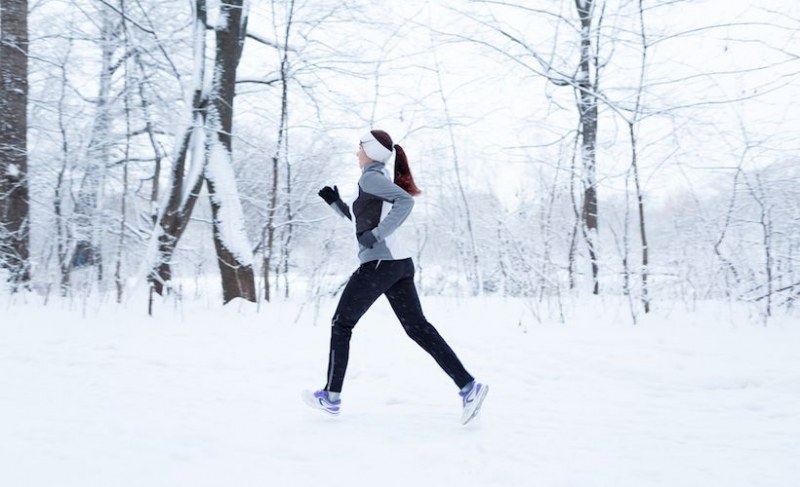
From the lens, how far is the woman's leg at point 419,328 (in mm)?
3211

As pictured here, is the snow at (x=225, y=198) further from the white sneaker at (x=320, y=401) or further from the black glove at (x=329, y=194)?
the white sneaker at (x=320, y=401)

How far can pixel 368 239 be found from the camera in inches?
122

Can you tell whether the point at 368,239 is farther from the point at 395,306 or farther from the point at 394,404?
the point at 394,404

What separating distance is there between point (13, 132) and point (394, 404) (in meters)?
7.28

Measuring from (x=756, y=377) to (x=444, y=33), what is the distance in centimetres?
464

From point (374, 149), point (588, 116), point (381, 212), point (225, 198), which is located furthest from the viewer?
point (588, 116)

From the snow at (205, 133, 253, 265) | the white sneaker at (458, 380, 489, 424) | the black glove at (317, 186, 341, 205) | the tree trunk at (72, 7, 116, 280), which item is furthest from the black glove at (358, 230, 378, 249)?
the tree trunk at (72, 7, 116, 280)

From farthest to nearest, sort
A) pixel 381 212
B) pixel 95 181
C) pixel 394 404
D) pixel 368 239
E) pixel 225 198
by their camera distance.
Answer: pixel 95 181 → pixel 225 198 → pixel 394 404 → pixel 381 212 → pixel 368 239

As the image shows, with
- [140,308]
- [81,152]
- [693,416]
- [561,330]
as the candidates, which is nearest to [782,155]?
[561,330]

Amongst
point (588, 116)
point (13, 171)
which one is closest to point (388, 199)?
point (588, 116)

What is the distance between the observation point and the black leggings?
318cm

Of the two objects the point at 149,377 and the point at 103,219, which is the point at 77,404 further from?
the point at 103,219

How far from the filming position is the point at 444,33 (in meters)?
6.56

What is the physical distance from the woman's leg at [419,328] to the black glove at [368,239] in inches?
9.1
